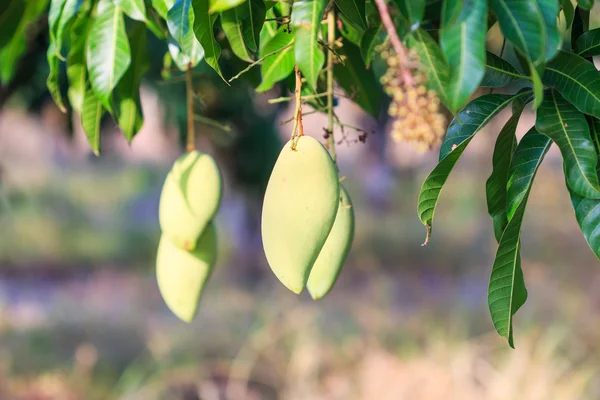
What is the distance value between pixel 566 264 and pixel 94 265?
368cm

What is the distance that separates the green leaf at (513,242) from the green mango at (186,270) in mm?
322

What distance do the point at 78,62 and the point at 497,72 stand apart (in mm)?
435

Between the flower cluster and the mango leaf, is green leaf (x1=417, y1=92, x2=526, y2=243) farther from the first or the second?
the mango leaf

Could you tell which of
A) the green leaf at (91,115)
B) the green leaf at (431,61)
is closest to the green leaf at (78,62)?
the green leaf at (91,115)

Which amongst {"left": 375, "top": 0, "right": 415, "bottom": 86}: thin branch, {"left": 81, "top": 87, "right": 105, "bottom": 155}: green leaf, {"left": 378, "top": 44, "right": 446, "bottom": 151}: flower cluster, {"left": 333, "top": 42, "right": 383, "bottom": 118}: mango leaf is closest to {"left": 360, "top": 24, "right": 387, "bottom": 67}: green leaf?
{"left": 378, "top": 44, "right": 446, "bottom": 151}: flower cluster

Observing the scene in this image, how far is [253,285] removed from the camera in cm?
477

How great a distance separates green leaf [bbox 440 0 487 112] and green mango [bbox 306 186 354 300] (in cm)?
25

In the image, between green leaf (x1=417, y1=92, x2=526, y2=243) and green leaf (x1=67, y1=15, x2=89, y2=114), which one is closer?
green leaf (x1=417, y1=92, x2=526, y2=243)

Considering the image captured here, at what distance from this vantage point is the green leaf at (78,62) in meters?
0.65

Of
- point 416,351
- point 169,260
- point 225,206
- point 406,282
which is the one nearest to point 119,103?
point 169,260

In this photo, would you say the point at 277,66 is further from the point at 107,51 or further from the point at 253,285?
the point at 253,285

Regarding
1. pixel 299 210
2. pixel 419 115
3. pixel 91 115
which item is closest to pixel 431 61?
pixel 419 115

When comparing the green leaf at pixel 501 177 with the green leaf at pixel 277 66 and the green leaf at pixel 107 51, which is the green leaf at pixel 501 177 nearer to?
the green leaf at pixel 277 66

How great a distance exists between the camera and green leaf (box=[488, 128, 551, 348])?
0.49m
